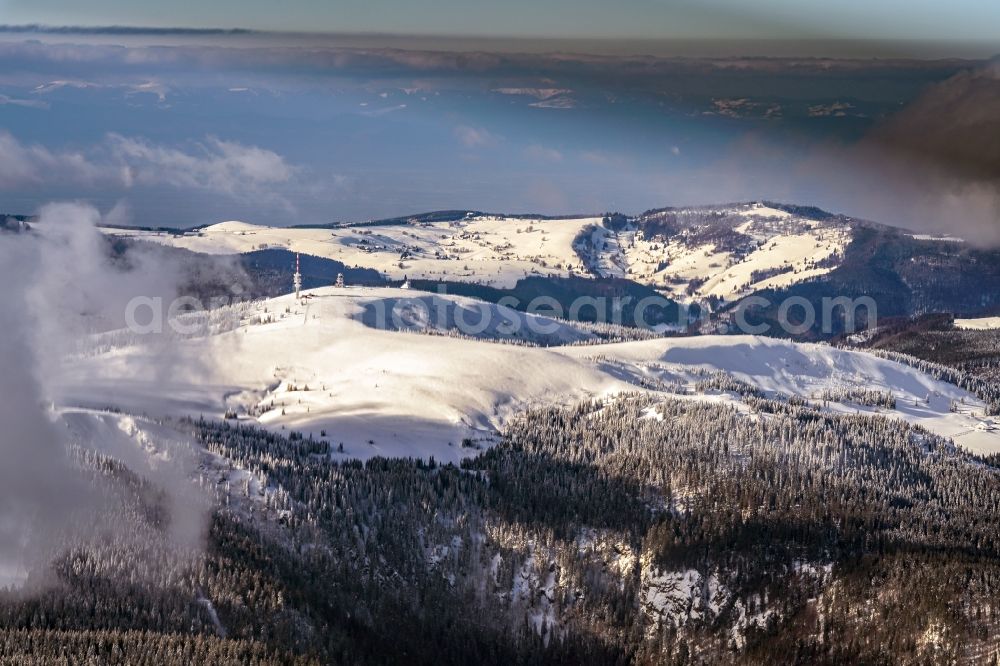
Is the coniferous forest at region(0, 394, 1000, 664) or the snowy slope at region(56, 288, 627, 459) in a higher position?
the snowy slope at region(56, 288, 627, 459)

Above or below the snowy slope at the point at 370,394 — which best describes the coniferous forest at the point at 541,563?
below

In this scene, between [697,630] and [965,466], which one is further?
[965,466]

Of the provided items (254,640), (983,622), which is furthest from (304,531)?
(983,622)

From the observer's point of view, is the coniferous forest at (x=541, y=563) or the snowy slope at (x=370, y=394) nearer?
the coniferous forest at (x=541, y=563)

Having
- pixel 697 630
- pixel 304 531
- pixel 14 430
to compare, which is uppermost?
pixel 14 430

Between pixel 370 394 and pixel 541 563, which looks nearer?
pixel 541 563

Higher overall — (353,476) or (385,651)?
(353,476)

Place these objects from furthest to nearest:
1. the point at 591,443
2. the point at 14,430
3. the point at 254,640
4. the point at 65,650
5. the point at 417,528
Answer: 1. the point at 591,443
2. the point at 417,528
3. the point at 14,430
4. the point at 254,640
5. the point at 65,650

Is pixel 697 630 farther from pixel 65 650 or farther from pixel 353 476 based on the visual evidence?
pixel 65 650

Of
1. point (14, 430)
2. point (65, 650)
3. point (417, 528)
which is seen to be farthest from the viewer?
point (417, 528)

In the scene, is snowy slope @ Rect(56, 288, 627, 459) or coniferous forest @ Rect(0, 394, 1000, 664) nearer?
coniferous forest @ Rect(0, 394, 1000, 664)

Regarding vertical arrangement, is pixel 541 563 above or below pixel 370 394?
below
